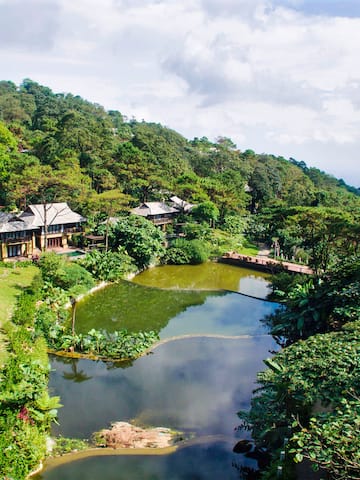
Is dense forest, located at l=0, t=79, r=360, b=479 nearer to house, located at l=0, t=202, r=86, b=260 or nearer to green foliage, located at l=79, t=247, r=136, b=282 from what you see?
green foliage, located at l=79, t=247, r=136, b=282

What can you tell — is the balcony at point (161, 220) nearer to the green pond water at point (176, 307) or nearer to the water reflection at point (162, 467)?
the green pond water at point (176, 307)

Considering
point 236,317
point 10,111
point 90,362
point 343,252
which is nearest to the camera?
point 90,362

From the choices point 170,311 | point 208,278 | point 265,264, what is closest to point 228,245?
point 265,264

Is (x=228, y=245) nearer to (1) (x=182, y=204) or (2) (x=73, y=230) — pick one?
(1) (x=182, y=204)

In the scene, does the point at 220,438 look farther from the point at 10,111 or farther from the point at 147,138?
the point at 10,111

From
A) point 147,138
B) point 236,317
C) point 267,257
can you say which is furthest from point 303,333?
point 147,138

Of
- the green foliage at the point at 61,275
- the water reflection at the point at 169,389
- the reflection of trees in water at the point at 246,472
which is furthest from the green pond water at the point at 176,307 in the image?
the reflection of trees in water at the point at 246,472
